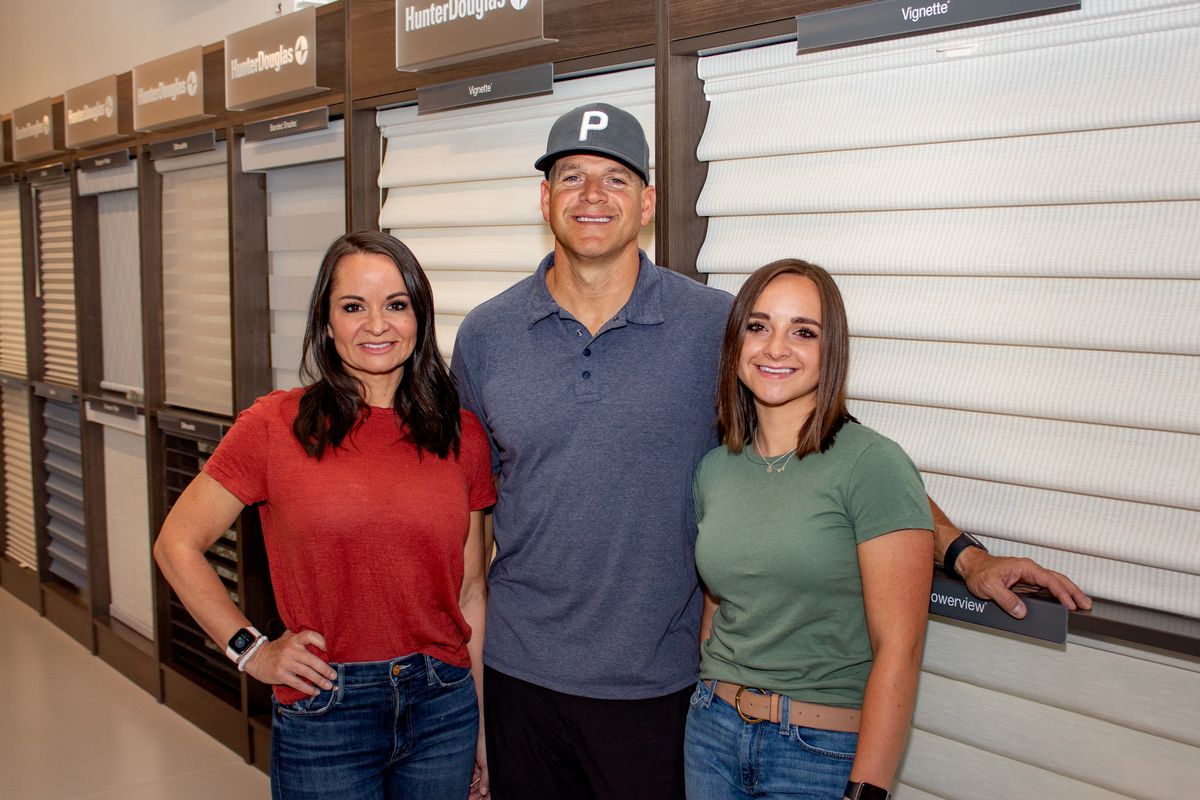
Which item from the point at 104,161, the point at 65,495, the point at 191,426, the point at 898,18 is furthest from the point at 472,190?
the point at 65,495

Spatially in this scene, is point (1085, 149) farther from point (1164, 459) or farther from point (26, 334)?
point (26, 334)

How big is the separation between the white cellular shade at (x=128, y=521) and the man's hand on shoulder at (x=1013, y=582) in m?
4.75

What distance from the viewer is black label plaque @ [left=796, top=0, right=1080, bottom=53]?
2221mm

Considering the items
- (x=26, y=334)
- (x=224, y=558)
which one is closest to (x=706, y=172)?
(x=224, y=558)

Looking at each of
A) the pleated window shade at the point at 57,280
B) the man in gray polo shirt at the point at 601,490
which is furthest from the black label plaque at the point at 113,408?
the man in gray polo shirt at the point at 601,490

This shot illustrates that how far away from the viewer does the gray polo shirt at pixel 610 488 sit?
8.07ft

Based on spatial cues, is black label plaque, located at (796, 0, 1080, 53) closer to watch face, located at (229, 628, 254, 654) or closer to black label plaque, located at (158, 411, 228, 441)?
watch face, located at (229, 628, 254, 654)

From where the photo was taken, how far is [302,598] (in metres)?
2.49

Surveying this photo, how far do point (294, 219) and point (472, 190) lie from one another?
4.32ft

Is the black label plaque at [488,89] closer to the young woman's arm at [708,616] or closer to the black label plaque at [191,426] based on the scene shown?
the young woman's arm at [708,616]

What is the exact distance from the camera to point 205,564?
8.52 ft

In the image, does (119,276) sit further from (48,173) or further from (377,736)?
(377,736)

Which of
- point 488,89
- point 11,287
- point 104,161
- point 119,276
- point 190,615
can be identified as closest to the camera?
point 488,89

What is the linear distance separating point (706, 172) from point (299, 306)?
234cm
